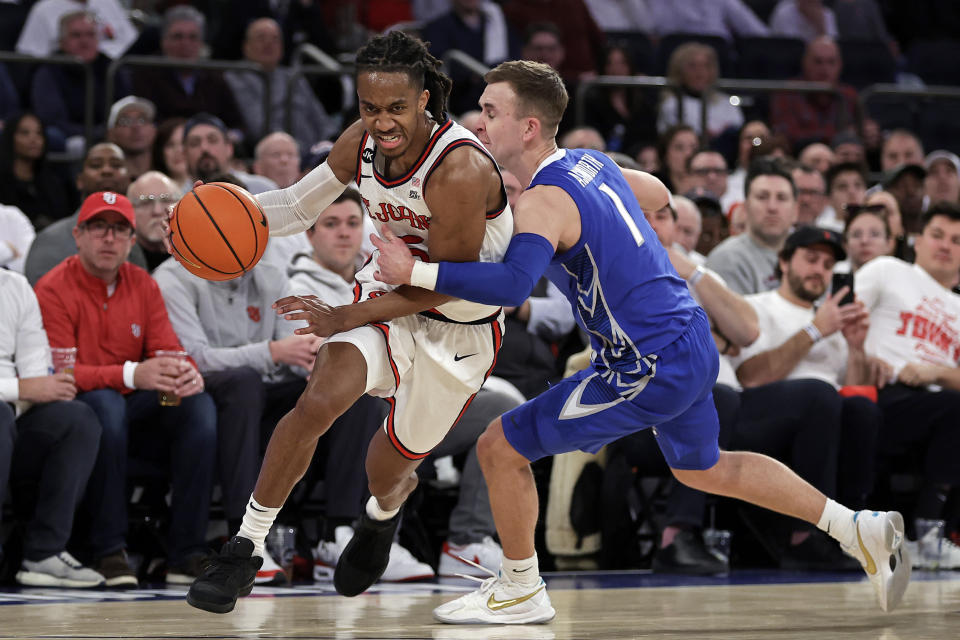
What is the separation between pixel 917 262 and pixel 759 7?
6639 millimetres

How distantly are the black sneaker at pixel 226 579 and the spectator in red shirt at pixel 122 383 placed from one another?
164 centimetres

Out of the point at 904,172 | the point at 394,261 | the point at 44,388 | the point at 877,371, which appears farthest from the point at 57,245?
the point at 904,172

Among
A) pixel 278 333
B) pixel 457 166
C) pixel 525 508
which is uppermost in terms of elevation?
pixel 457 166

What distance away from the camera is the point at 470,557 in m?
5.89

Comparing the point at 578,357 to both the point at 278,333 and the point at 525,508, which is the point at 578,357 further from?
the point at 525,508

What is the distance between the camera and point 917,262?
7.15 meters

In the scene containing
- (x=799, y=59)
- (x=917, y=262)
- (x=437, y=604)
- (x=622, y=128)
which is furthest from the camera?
(x=799, y=59)

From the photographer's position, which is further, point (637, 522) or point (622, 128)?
point (622, 128)

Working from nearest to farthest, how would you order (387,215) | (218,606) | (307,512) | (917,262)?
(218,606) → (387,215) → (307,512) → (917,262)

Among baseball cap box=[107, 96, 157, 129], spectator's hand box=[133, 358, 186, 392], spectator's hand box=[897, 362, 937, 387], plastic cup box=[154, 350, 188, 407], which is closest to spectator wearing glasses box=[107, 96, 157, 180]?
baseball cap box=[107, 96, 157, 129]

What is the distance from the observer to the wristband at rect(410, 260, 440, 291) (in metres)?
3.83

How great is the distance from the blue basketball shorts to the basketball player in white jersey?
0.25m

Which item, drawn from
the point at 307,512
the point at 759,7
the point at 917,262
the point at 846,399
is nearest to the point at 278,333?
the point at 307,512

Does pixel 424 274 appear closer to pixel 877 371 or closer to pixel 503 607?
pixel 503 607
